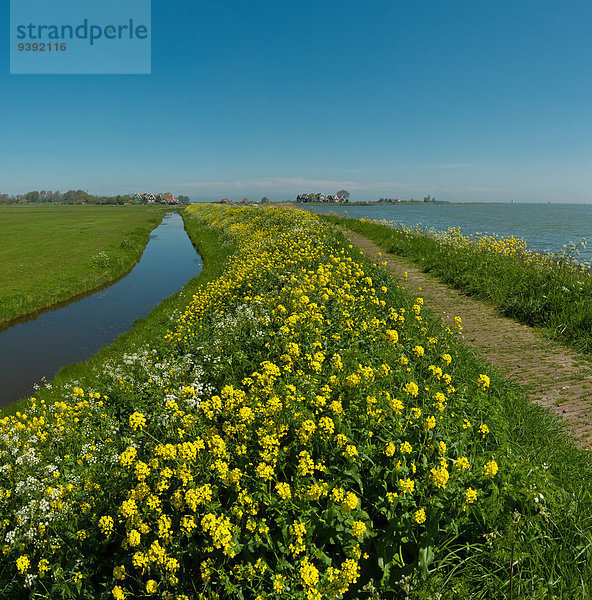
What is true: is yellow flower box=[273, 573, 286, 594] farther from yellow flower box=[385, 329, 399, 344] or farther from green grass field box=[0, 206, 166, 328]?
green grass field box=[0, 206, 166, 328]

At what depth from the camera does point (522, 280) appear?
10508 mm

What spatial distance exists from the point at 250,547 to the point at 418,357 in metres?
3.79

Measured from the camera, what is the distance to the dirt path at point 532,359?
17.5 feet

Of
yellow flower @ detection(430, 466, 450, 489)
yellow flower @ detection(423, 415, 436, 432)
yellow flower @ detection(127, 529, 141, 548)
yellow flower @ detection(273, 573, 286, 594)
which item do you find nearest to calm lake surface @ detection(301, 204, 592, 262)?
yellow flower @ detection(423, 415, 436, 432)

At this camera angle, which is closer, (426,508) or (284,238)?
(426,508)

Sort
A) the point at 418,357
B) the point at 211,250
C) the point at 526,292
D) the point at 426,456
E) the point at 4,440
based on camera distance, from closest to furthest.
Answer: the point at 426,456 → the point at 4,440 → the point at 418,357 → the point at 526,292 → the point at 211,250

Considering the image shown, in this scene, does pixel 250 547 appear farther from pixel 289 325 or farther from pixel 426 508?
pixel 289 325

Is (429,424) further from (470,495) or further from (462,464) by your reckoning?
(470,495)

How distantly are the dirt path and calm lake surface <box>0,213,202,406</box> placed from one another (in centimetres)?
1109

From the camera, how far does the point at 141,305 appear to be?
16.4 metres

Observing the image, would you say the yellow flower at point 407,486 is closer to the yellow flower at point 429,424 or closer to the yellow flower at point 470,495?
the yellow flower at point 470,495

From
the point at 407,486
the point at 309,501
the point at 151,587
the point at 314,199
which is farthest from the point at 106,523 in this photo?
the point at 314,199

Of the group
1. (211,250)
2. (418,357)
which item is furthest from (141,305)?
(418,357)

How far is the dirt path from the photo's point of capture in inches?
210
